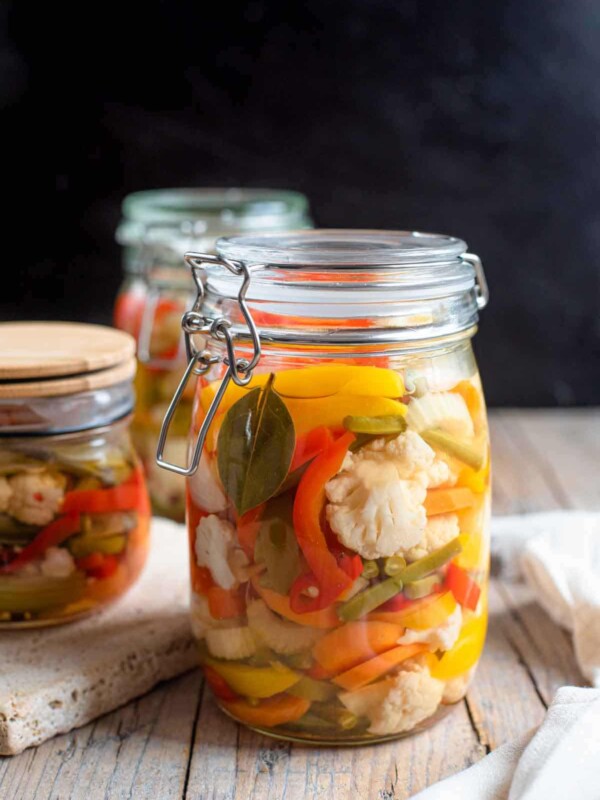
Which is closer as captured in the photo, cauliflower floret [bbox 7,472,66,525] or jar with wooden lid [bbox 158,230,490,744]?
jar with wooden lid [bbox 158,230,490,744]

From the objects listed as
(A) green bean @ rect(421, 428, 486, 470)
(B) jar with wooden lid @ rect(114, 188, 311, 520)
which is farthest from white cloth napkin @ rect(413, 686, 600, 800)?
(B) jar with wooden lid @ rect(114, 188, 311, 520)

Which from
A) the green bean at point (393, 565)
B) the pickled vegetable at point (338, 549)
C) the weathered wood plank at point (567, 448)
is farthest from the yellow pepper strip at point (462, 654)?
the weathered wood plank at point (567, 448)

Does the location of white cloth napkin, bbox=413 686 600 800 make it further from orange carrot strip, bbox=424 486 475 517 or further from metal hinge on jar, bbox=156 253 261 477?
metal hinge on jar, bbox=156 253 261 477

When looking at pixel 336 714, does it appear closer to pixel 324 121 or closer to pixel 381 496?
pixel 381 496

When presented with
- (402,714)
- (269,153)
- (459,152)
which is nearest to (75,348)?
(402,714)

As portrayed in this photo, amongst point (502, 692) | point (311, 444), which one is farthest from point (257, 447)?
point (502, 692)

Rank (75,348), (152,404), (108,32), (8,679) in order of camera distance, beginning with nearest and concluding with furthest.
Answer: (8,679)
(75,348)
(152,404)
(108,32)

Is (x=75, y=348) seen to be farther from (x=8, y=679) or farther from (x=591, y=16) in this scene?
(x=591, y=16)
